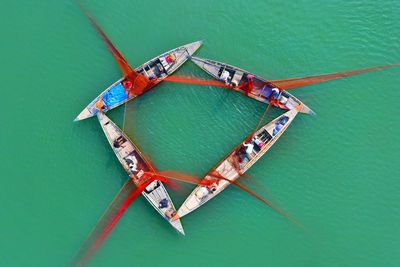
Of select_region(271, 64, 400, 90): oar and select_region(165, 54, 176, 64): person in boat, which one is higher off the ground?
select_region(165, 54, 176, 64): person in boat

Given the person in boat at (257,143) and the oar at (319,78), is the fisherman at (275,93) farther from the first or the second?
the person in boat at (257,143)

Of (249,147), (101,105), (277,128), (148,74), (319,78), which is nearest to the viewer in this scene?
(249,147)

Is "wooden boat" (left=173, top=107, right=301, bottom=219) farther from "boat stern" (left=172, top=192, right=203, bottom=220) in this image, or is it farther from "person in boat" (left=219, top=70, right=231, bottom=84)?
"person in boat" (left=219, top=70, right=231, bottom=84)

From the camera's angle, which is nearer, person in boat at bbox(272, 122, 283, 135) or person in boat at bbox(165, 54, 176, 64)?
person in boat at bbox(272, 122, 283, 135)

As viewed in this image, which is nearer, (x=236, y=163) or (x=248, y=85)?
(x=248, y=85)

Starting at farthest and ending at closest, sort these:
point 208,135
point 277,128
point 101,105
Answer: point 208,135 → point 101,105 → point 277,128

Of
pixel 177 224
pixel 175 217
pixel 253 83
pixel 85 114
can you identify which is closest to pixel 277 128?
pixel 253 83

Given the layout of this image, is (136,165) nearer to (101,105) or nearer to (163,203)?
(163,203)

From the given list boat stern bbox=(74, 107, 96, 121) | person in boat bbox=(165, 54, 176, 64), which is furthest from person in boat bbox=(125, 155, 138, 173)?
person in boat bbox=(165, 54, 176, 64)
